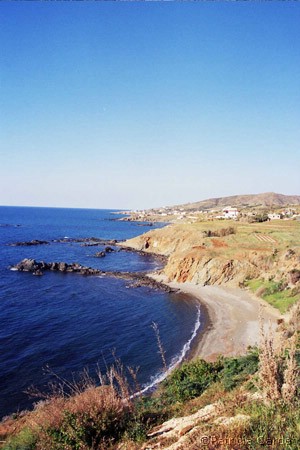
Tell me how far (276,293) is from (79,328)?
68.6ft

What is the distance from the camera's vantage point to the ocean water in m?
22.0

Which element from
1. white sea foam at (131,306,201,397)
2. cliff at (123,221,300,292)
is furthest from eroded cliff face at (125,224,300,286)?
white sea foam at (131,306,201,397)

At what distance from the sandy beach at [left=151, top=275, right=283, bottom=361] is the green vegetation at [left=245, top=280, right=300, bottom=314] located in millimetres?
737

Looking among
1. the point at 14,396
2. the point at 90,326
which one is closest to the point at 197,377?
the point at 14,396

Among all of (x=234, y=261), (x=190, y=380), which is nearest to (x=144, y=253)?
(x=234, y=261)

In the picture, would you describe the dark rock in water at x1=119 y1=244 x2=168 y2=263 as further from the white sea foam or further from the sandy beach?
the white sea foam

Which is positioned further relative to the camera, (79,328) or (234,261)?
(234,261)

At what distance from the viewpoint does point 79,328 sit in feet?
98.5

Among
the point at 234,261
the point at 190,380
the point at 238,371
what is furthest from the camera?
the point at 234,261

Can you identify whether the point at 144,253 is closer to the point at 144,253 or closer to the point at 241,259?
the point at 144,253

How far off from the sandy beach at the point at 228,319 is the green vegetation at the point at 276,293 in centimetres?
74

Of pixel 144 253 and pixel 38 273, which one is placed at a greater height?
pixel 144 253

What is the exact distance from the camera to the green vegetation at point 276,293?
30.3 meters

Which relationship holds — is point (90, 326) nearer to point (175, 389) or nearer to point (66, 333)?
point (66, 333)
